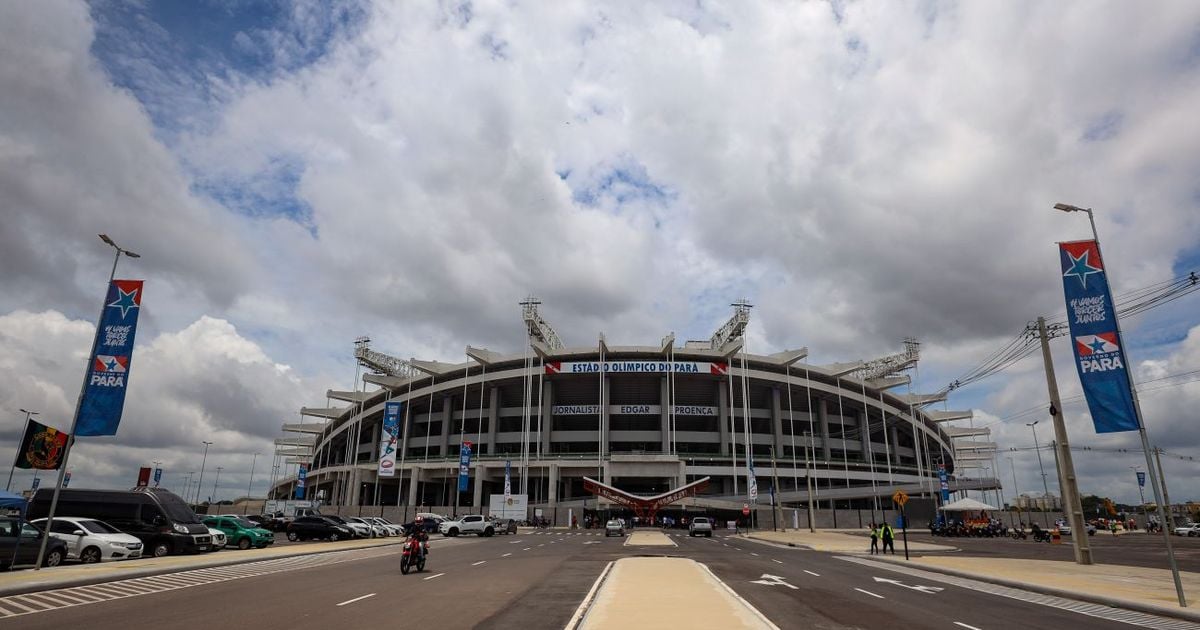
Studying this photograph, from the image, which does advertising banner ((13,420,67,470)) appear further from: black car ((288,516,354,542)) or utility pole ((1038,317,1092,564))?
utility pole ((1038,317,1092,564))

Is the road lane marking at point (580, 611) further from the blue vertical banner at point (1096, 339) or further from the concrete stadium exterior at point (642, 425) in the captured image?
the concrete stadium exterior at point (642, 425)

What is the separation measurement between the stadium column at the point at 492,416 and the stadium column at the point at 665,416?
72.4ft

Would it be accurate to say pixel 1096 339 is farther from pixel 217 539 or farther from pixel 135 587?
pixel 217 539

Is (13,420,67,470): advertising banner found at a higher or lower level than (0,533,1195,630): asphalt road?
higher

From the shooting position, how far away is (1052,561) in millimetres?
27531

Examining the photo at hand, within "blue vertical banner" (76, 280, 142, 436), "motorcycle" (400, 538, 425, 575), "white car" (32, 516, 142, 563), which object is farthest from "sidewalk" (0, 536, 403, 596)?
"motorcycle" (400, 538, 425, 575)

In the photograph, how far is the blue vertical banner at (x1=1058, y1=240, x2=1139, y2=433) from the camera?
1678 cm

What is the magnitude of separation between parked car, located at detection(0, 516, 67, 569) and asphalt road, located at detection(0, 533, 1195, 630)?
17.2 feet

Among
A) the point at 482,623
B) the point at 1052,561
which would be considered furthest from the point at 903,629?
the point at 1052,561

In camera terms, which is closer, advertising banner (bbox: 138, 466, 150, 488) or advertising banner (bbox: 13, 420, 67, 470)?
advertising banner (bbox: 13, 420, 67, 470)

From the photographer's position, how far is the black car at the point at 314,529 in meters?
39.3

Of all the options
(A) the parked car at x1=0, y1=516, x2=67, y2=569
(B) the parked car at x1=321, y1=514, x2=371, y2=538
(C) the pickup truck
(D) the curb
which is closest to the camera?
(D) the curb

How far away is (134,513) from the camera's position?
25.7 metres

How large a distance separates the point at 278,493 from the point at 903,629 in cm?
16249
